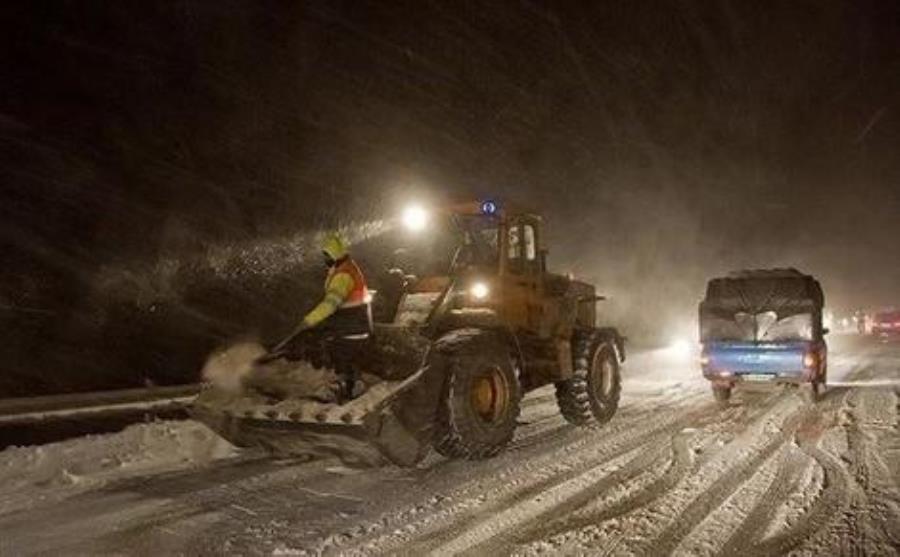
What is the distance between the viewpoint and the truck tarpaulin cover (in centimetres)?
1332

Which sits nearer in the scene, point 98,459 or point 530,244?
point 98,459

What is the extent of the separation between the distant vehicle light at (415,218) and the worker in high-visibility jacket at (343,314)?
185 centimetres

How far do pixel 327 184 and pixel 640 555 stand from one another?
135ft

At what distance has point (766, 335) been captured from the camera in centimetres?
1338

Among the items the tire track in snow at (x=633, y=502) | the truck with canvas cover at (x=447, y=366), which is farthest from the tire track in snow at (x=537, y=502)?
the truck with canvas cover at (x=447, y=366)

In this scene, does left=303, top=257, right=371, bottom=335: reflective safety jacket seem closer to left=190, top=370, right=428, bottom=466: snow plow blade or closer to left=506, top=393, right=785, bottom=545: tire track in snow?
left=190, top=370, right=428, bottom=466: snow plow blade

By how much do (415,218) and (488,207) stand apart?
3.63 feet

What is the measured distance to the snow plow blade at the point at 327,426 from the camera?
723cm

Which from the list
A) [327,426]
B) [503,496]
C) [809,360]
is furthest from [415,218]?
[809,360]

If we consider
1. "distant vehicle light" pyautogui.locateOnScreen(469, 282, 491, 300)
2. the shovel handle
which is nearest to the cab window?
"distant vehicle light" pyautogui.locateOnScreen(469, 282, 491, 300)

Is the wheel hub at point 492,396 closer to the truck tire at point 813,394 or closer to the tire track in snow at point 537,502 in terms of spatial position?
the tire track in snow at point 537,502

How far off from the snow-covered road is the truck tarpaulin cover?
9.04 feet

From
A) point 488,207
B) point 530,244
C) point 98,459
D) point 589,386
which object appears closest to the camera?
point 98,459

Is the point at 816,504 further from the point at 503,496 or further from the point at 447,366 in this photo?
the point at 447,366
